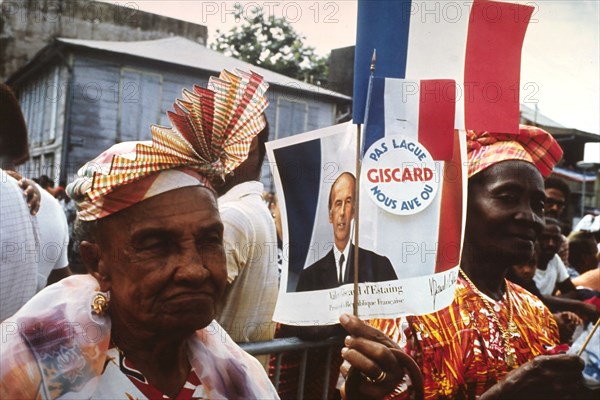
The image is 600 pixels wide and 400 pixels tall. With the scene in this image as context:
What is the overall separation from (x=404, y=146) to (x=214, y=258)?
0.70 metres

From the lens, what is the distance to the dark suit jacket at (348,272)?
5.98 feet

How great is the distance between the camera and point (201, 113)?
143cm

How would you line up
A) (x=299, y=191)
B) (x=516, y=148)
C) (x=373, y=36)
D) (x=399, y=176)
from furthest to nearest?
(x=516, y=148) < (x=299, y=191) < (x=399, y=176) < (x=373, y=36)

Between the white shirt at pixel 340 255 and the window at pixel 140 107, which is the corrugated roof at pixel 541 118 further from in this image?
the window at pixel 140 107

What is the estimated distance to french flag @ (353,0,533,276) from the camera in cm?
169

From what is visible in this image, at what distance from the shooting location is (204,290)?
1.41m

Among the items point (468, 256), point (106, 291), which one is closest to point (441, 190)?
point (468, 256)

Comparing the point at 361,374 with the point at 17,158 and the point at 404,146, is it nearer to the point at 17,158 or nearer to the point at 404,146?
the point at 404,146

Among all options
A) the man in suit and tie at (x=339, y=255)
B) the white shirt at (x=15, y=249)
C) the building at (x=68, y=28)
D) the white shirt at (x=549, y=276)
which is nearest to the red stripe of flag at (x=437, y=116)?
the man in suit and tie at (x=339, y=255)

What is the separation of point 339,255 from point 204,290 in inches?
22.9

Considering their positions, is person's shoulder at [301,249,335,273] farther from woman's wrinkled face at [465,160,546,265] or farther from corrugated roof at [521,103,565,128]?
corrugated roof at [521,103,565,128]

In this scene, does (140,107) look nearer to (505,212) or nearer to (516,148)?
(516,148)

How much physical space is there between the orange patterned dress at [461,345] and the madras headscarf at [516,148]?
0.50 meters

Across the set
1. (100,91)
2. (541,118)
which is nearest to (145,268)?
(541,118)
